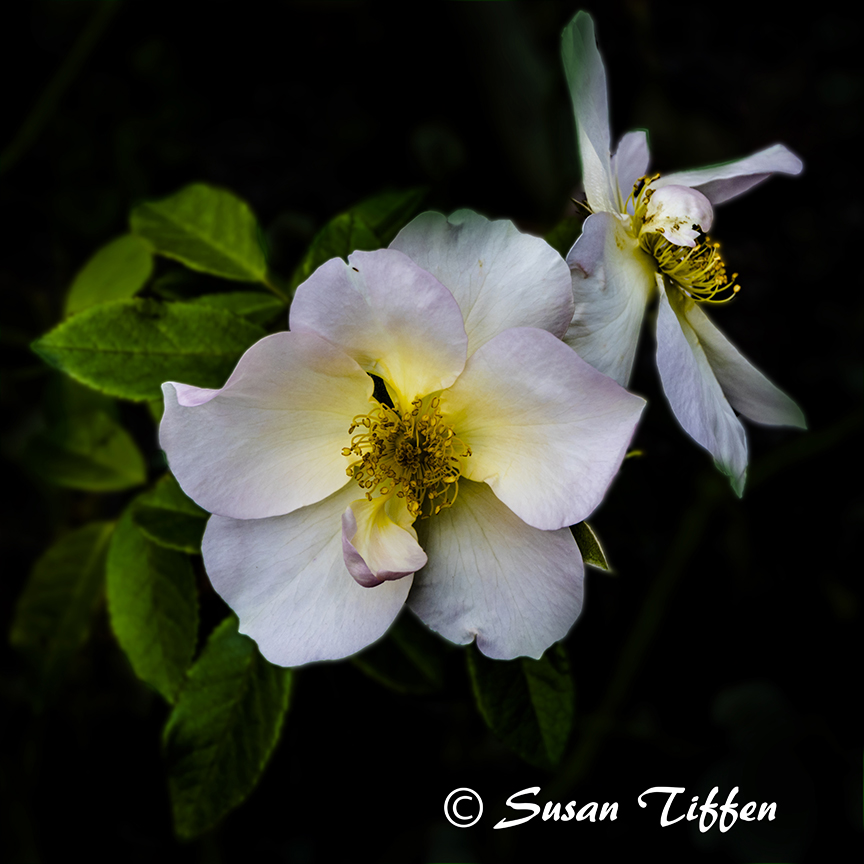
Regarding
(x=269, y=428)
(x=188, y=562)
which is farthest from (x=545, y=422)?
(x=188, y=562)

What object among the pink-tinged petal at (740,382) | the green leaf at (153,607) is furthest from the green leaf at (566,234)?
the green leaf at (153,607)

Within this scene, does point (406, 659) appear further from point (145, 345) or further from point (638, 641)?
point (638, 641)

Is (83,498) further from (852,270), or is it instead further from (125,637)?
(852,270)

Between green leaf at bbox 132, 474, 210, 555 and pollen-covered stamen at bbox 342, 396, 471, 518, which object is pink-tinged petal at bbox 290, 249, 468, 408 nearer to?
pollen-covered stamen at bbox 342, 396, 471, 518

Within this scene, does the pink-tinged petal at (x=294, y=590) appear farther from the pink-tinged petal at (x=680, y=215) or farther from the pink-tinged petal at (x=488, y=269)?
the pink-tinged petal at (x=680, y=215)

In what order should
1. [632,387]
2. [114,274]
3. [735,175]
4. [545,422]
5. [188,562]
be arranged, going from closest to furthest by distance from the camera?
[545,422], [735,175], [188,562], [114,274], [632,387]

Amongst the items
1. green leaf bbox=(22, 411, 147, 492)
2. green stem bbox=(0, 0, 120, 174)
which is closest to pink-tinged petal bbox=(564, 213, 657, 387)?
green leaf bbox=(22, 411, 147, 492)
